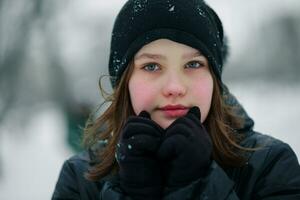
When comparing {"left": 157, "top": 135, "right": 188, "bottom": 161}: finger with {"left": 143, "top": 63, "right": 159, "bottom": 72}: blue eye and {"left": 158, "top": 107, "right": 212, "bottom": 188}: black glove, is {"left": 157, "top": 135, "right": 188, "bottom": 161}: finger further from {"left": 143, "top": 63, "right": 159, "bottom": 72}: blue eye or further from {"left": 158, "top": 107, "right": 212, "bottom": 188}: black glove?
{"left": 143, "top": 63, "right": 159, "bottom": 72}: blue eye

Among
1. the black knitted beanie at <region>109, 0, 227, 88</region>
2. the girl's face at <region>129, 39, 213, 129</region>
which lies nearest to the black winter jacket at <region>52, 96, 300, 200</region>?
the girl's face at <region>129, 39, 213, 129</region>

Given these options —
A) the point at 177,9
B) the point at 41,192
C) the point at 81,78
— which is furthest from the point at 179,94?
the point at 81,78

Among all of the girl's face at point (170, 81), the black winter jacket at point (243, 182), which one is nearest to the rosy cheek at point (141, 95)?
the girl's face at point (170, 81)

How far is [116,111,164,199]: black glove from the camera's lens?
251cm

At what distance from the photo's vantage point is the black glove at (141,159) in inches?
98.7

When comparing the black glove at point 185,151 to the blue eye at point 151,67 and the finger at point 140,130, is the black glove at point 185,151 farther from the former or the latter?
the blue eye at point 151,67

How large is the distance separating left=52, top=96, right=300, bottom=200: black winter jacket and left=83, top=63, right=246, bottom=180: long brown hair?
0.14 feet

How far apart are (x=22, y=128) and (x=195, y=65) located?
12.2m

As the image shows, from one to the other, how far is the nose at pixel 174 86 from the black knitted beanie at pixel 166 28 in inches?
5.6

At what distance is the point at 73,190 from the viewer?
2814 millimetres

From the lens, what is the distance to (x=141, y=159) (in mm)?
2537

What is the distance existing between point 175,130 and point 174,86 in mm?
159

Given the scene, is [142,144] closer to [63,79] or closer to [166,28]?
[166,28]

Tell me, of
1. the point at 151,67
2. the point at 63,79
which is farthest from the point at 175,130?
the point at 63,79
